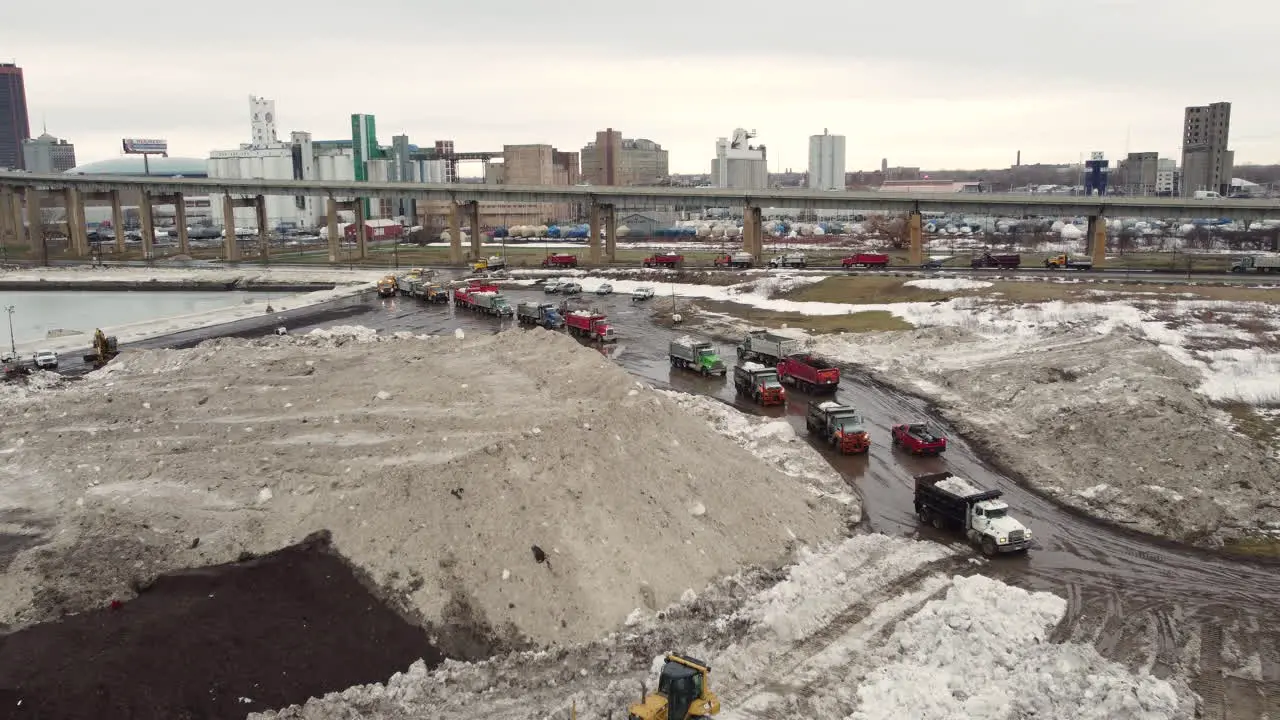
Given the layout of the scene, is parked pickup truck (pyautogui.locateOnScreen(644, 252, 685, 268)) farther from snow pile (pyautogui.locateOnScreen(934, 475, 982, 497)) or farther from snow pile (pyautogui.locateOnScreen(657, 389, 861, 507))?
snow pile (pyautogui.locateOnScreen(934, 475, 982, 497))

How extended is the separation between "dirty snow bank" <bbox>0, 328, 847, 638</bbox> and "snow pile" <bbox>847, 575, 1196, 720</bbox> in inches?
223

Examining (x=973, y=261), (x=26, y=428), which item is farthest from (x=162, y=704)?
(x=973, y=261)

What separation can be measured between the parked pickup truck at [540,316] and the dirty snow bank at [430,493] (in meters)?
33.6

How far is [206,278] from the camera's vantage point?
12288 cm

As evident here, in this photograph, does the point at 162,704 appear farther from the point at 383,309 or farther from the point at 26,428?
the point at 383,309

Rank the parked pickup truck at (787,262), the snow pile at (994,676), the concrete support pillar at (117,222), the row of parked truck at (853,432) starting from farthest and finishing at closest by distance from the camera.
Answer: the concrete support pillar at (117,222) → the parked pickup truck at (787,262) → the row of parked truck at (853,432) → the snow pile at (994,676)

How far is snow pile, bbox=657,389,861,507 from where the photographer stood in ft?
113

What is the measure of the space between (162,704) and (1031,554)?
24.3m

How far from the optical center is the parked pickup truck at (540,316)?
73.4 metres

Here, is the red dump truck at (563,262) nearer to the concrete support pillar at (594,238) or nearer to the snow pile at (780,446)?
the concrete support pillar at (594,238)

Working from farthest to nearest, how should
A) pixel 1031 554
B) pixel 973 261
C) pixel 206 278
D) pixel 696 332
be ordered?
1. pixel 206 278
2. pixel 973 261
3. pixel 696 332
4. pixel 1031 554

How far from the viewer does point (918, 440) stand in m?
39.4

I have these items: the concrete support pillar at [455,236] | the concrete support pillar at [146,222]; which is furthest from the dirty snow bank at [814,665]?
the concrete support pillar at [146,222]

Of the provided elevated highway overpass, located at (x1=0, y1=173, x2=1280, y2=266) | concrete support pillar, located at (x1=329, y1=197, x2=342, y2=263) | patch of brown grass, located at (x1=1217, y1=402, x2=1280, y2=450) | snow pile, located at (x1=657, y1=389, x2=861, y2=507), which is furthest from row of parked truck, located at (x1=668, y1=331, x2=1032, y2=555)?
concrete support pillar, located at (x1=329, y1=197, x2=342, y2=263)
